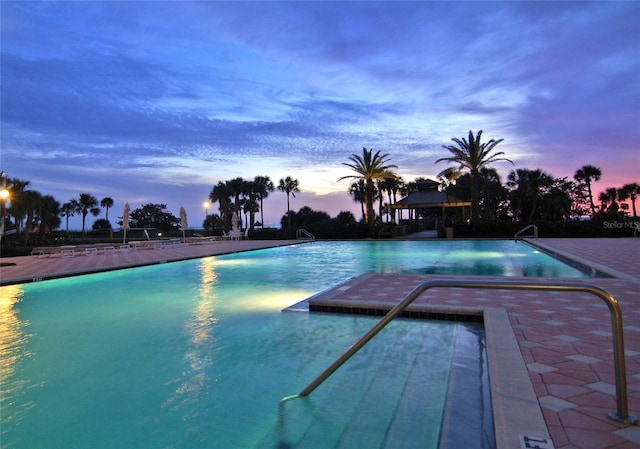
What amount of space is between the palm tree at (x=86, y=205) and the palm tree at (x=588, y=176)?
66.3m

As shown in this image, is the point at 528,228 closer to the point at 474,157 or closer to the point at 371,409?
the point at 474,157

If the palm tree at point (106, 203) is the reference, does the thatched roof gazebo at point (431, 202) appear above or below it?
below

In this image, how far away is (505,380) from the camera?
2.87 meters

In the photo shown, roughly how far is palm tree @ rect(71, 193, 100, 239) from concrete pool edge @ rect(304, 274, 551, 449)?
61.4m

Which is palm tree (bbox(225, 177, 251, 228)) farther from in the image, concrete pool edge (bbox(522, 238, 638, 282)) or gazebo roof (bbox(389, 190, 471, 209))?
concrete pool edge (bbox(522, 238, 638, 282))

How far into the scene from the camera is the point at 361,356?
4.27 metres

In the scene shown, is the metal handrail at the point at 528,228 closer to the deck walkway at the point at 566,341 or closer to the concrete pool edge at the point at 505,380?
the deck walkway at the point at 566,341

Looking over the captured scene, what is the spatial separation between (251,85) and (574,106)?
18429mm

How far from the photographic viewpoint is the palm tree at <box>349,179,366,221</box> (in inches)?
2008

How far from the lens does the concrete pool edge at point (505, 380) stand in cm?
218

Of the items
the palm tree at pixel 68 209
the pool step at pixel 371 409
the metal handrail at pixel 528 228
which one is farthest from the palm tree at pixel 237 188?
the pool step at pixel 371 409

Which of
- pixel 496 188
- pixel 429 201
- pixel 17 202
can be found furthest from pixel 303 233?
pixel 496 188

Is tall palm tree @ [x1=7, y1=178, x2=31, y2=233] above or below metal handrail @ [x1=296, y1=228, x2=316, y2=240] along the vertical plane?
above

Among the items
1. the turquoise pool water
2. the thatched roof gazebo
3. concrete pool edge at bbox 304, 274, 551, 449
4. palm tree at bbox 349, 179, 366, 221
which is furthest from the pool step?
palm tree at bbox 349, 179, 366, 221
